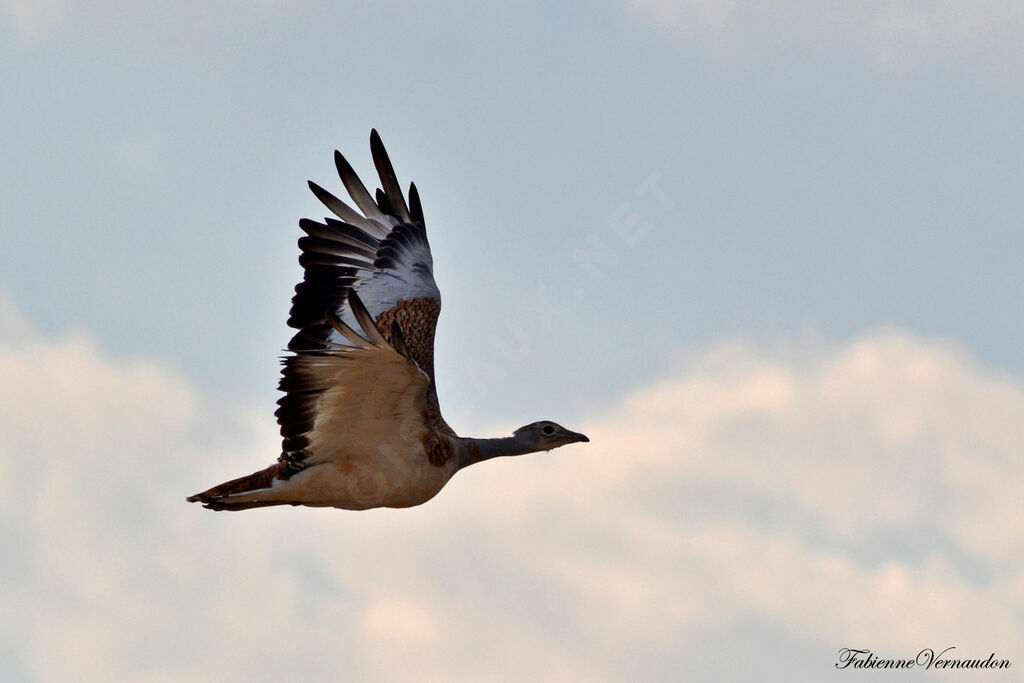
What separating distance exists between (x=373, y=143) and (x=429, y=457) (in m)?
5.27

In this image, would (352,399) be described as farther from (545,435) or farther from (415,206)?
(415,206)

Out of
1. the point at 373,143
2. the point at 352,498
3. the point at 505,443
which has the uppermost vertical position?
the point at 373,143

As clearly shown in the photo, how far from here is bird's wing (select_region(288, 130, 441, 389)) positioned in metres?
18.2

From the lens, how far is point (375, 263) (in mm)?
19312

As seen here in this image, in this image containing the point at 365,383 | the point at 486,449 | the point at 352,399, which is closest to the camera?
the point at 365,383

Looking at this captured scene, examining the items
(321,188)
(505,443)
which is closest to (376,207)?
(321,188)

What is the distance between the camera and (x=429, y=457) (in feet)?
53.2

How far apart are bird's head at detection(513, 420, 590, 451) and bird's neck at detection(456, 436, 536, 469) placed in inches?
3.3

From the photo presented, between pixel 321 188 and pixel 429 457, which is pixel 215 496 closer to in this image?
pixel 429 457

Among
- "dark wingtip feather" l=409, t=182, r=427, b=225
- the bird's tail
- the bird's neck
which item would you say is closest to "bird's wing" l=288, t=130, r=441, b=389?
"dark wingtip feather" l=409, t=182, r=427, b=225

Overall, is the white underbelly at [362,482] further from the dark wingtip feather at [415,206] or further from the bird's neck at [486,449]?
the dark wingtip feather at [415,206]

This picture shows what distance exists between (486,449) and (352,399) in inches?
106

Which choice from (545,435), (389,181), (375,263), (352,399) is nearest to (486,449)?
(545,435)

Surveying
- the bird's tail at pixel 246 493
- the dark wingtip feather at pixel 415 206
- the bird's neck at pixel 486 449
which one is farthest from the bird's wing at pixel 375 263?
the bird's tail at pixel 246 493
